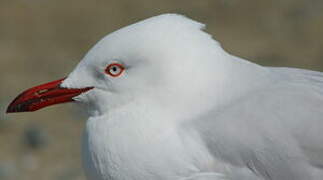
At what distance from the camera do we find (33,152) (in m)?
6.65

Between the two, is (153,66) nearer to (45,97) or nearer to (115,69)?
(115,69)

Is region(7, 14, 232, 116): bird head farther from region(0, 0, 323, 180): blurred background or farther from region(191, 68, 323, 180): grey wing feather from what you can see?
region(0, 0, 323, 180): blurred background

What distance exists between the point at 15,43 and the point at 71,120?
2.00 m

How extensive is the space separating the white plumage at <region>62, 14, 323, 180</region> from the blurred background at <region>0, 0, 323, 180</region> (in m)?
3.25

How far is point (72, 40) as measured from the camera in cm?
870

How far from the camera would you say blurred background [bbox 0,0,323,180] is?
22.0 ft

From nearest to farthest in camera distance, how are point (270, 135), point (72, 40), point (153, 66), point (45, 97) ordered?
point (270, 135), point (153, 66), point (45, 97), point (72, 40)

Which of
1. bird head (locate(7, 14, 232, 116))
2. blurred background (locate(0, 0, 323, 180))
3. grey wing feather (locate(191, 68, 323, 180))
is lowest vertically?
grey wing feather (locate(191, 68, 323, 180))

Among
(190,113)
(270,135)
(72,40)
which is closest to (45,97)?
(190,113)

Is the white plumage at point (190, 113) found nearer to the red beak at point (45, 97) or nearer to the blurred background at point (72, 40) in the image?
the red beak at point (45, 97)

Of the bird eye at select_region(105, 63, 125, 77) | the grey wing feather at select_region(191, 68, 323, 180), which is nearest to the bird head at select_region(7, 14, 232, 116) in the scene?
the bird eye at select_region(105, 63, 125, 77)

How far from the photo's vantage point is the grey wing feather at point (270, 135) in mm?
2914

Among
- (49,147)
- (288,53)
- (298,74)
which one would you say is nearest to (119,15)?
(288,53)

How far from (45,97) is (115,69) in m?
0.38
